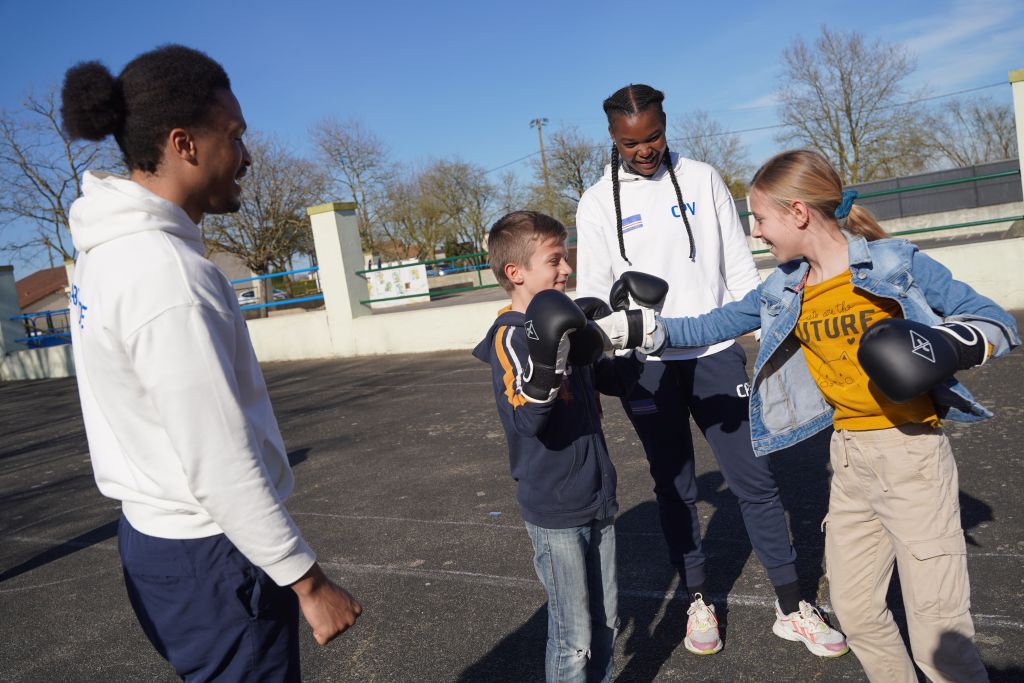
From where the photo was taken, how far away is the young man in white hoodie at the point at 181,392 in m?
1.46

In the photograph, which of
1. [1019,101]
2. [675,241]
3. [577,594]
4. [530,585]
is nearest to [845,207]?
[675,241]

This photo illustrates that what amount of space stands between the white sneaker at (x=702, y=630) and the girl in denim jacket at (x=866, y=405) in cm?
69

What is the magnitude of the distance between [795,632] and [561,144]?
149 ft

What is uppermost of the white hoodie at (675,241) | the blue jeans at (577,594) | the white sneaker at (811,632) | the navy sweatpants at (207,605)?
the white hoodie at (675,241)

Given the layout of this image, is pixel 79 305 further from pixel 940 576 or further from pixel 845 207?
pixel 940 576

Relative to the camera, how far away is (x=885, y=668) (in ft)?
7.61

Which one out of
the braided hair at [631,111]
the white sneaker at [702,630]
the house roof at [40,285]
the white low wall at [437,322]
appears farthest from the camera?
the house roof at [40,285]

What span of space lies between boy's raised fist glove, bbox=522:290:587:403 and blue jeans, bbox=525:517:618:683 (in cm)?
52

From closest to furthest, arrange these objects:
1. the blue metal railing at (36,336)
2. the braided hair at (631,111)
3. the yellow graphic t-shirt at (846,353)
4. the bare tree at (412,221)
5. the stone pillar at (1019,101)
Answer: the yellow graphic t-shirt at (846,353) → the braided hair at (631,111) → the stone pillar at (1019,101) → the blue metal railing at (36,336) → the bare tree at (412,221)

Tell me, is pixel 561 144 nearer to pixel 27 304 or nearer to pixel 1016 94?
pixel 1016 94

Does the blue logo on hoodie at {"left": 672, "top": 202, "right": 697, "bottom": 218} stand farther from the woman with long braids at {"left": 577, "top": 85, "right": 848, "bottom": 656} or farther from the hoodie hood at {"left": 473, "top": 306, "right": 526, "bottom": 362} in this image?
the hoodie hood at {"left": 473, "top": 306, "right": 526, "bottom": 362}

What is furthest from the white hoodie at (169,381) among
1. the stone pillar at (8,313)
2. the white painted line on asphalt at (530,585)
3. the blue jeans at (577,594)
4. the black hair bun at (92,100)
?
the stone pillar at (8,313)

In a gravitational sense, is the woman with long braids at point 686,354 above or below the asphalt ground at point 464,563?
above

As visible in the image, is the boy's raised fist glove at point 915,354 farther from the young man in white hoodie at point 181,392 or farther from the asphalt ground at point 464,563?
the young man in white hoodie at point 181,392
